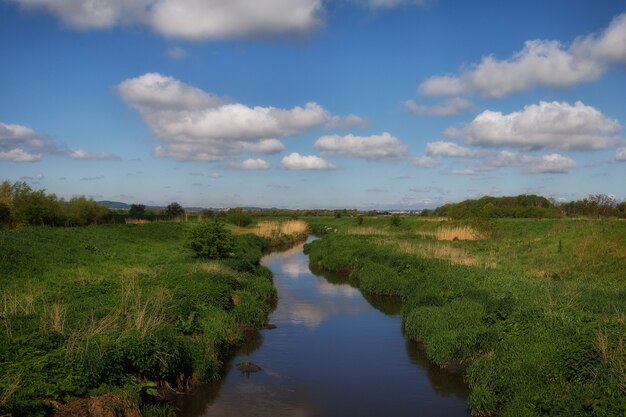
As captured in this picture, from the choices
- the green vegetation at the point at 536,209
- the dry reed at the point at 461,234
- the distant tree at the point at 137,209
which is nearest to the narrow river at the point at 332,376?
the dry reed at the point at 461,234

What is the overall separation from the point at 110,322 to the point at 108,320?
462 mm

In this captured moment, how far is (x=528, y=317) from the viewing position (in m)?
13.0

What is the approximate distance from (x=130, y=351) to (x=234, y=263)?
1486 centimetres

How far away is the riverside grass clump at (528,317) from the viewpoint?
941 centimetres

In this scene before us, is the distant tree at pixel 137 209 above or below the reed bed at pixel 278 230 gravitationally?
above

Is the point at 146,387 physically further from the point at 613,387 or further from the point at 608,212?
the point at 608,212

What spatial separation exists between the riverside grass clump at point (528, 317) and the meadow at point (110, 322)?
651 cm

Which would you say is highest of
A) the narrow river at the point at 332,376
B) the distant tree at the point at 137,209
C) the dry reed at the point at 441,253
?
the distant tree at the point at 137,209

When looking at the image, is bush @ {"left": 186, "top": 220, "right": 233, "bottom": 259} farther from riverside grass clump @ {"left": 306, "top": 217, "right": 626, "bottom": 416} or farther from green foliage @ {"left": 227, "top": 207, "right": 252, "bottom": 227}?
green foliage @ {"left": 227, "top": 207, "right": 252, "bottom": 227}

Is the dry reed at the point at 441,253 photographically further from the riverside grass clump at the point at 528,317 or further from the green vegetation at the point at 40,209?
the green vegetation at the point at 40,209

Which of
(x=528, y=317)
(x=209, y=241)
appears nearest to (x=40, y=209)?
(x=209, y=241)

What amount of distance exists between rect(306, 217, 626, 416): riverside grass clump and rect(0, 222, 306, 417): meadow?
651cm

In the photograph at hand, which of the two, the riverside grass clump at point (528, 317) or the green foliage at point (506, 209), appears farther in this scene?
the green foliage at point (506, 209)

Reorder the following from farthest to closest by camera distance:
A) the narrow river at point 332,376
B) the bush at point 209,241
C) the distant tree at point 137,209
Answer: the distant tree at point 137,209
the bush at point 209,241
the narrow river at point 332,376
